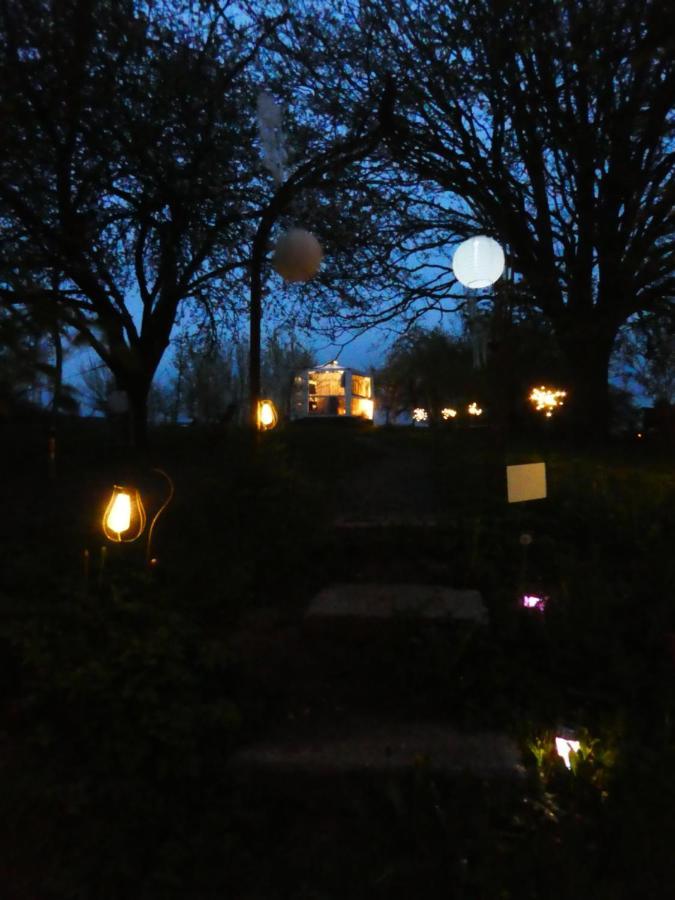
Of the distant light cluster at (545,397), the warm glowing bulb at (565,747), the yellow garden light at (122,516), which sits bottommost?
the warm glowing bulb at (565,747)

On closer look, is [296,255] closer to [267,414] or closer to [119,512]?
[119,512]

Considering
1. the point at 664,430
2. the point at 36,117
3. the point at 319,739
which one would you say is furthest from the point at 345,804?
the point at 664,430

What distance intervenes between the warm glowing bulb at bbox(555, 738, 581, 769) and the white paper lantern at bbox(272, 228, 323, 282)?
155 inches

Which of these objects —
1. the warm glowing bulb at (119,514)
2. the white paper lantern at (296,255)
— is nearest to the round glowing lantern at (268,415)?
the white paper lantern at (296,255)

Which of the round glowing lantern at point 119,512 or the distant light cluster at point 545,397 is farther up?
the distant light cluster at point 545,397

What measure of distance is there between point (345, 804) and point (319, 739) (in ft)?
1.49

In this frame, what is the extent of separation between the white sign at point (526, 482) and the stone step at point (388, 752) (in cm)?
188

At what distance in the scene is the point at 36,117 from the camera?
7594mm

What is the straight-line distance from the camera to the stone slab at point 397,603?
14.5 feet

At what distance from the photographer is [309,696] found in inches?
162

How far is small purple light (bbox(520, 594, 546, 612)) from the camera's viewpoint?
4613 mm

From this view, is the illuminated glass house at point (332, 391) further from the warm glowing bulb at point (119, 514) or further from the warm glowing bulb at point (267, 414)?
the warm glowing bulb at point (119, 514)

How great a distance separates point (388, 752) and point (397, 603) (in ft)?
4.23

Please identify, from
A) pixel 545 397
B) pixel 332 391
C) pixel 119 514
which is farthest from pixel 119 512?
pixel 545 397
